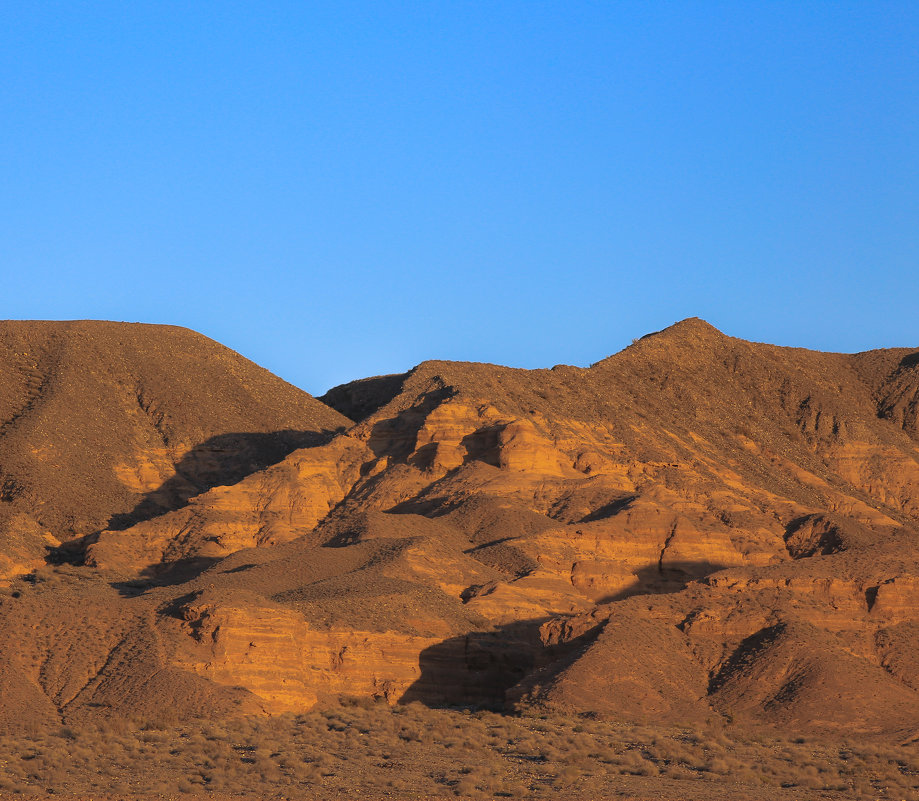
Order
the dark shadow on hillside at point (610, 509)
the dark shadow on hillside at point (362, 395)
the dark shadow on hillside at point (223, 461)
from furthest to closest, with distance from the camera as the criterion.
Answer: the dark shadow on hillside at point (362, 395)
the dark shadow on hillside at point (223, 461)
the dark shadow on hillside at point (610, 509)

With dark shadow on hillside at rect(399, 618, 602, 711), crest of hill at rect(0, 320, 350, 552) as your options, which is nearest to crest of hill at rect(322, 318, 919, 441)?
crest of hill at rect(0, 320, 350, 552)

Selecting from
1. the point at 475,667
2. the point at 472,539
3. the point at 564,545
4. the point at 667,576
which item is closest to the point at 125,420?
the point at 472,539

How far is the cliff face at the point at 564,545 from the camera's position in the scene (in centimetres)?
4150

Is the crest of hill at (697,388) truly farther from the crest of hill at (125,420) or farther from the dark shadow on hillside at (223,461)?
the crest of hill at (125,420)

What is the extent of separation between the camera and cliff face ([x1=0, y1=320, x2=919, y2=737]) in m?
41.5

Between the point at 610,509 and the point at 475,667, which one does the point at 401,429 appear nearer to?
the point at 610,509

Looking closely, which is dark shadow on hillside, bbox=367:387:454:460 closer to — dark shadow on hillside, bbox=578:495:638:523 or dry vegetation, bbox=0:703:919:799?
dark shadow on hillside, bbox=578:495:638:523

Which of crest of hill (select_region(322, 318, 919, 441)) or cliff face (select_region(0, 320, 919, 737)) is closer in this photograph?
cliff face (select_region(0, 320, 919, 737))

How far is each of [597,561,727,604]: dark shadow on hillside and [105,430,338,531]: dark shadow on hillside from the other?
25522 millimetres

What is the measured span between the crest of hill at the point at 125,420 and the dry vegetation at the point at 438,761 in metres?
33.7

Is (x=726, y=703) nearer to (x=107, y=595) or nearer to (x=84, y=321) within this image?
(x=107, y=595)

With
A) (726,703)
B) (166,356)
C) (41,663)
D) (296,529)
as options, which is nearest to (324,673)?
(41,663)

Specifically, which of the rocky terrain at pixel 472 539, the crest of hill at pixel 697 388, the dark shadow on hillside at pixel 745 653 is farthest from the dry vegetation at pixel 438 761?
the crest of hill at pixel 697 388

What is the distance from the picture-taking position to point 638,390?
289ft
